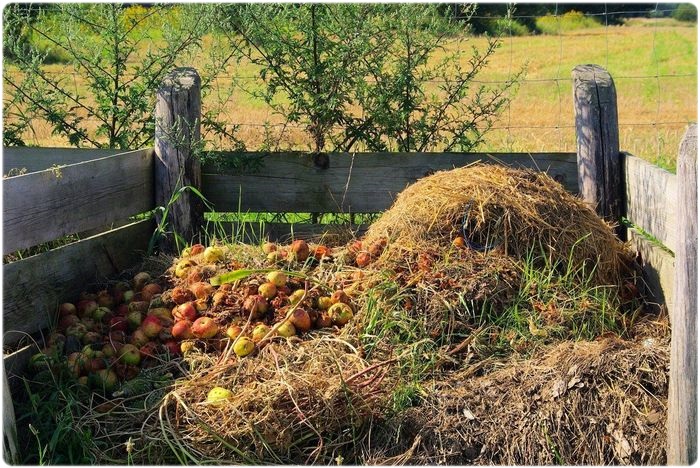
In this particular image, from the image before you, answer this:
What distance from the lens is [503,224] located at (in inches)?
176

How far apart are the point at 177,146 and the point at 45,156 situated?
877mm

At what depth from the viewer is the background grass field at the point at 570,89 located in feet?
31.4

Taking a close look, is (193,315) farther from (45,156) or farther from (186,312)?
(45,156)

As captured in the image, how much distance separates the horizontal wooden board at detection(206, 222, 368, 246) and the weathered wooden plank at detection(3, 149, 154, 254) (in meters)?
0.51

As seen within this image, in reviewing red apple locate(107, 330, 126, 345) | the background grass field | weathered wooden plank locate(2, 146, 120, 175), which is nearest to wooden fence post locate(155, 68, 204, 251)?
weathered wooden plank locate(2, 146, 120, 175)

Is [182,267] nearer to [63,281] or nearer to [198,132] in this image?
[63,281]

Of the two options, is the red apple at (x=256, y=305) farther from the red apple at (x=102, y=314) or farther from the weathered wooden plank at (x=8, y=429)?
the weathered wooden plank at (x=8, y=429)

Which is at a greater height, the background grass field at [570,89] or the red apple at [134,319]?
the background grass field at [570,89]

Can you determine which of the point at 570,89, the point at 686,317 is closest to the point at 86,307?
the point at 686,317

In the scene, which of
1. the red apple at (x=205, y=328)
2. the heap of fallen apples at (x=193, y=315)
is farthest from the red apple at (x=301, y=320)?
the red apple at (x=205, y=328)

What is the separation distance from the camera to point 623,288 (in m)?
4.65

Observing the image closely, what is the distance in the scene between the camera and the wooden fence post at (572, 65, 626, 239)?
17.0ft

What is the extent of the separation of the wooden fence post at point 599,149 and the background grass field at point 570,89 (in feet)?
5.84

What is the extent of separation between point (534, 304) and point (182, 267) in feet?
6.15
